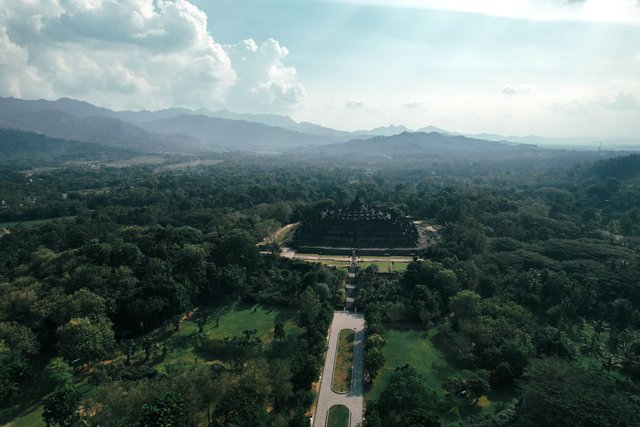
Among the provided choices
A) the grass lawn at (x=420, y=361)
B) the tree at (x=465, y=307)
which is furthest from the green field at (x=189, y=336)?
the tree at (x=465, y=307)

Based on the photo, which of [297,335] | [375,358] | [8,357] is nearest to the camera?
[8,357]

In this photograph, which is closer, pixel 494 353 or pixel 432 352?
pixel 494 353

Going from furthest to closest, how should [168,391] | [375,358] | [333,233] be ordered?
[333,233] < [375,358] < [168,391]

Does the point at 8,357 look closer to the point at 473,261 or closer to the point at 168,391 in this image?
the point at 168,391

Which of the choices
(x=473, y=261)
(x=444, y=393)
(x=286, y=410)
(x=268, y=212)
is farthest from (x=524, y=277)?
(x=268, y=212)

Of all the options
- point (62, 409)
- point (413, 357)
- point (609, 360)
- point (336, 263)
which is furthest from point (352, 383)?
point (336, 263)

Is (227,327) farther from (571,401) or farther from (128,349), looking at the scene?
(571,401)
